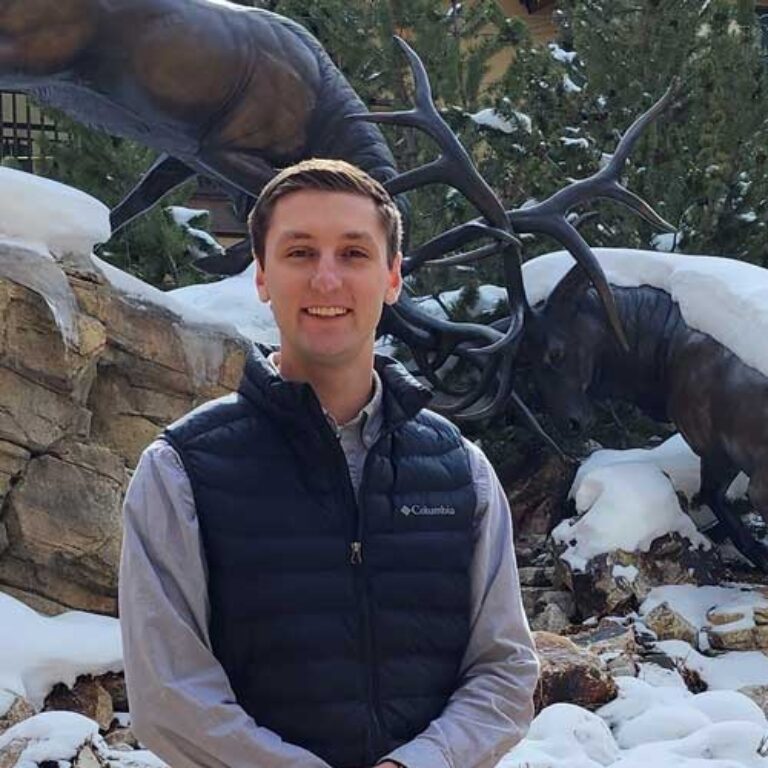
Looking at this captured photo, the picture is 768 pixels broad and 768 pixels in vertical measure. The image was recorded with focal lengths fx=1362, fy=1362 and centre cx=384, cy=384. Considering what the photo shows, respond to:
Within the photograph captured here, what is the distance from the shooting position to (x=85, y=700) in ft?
13.4

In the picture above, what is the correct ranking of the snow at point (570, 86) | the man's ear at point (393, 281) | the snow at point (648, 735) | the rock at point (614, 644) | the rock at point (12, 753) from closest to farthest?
1. the man's ear at point (393, 281)
2. the rock at point (12, 753)
3. the snow at point (648, 735)
4. the rock at point (614, 644)
5. the snow at point (570, 86)

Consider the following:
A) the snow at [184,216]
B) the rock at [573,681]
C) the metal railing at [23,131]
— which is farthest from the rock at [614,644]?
the metal railing at [23,131]

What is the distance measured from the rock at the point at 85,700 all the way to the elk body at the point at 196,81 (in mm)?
2548

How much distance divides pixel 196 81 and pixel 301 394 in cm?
432

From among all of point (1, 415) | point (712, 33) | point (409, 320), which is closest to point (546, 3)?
point (712, 33)

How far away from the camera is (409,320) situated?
653 cm

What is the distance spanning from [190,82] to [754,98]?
388cm

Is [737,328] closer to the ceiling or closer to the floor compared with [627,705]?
closer to the ceiling

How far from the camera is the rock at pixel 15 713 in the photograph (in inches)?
145

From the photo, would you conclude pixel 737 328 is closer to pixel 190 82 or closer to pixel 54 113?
pixel 190 82

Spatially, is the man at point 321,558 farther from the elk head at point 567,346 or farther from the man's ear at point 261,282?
the elk head at point 567,346

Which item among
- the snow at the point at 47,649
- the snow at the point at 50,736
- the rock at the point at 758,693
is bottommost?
the rock at the point at 758,693

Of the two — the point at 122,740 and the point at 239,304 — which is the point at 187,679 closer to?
the point at 122,740

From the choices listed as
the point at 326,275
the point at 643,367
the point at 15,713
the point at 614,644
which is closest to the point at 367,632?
the point at 326,275
